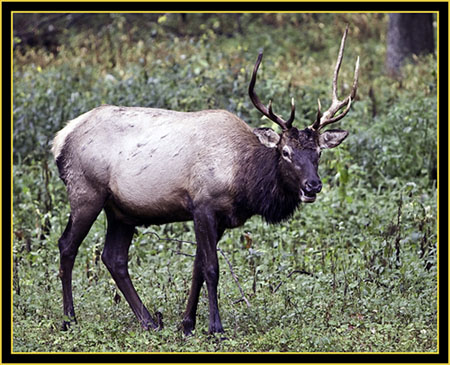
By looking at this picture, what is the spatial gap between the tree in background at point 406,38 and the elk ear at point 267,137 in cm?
805

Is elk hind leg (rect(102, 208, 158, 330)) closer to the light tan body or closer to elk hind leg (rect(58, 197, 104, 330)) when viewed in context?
the light tan body

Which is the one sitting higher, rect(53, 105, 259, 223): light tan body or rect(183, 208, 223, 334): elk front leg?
rect(53, 105, 259, 223): light tan body

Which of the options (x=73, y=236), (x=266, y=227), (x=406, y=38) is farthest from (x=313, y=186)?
(x=406, y=38)

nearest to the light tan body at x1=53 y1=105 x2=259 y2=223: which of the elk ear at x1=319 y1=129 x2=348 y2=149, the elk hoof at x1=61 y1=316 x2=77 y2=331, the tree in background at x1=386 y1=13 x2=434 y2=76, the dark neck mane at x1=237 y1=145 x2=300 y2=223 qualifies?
the dark neck mane at x1=237 y1=145 x2=300 y2=223

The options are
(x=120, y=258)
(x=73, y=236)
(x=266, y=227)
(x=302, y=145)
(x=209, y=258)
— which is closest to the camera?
(x=302, y=145)

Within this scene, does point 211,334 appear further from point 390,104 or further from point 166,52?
point 166,52

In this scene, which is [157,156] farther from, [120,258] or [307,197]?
[307,197]

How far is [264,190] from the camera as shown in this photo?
7.70 metres

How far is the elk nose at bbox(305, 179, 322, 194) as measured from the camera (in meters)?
7.18

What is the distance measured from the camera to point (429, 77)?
14.3m

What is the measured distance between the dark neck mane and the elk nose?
410mm

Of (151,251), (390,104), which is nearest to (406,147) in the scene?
(390,104)

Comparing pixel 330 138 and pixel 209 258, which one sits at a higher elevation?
pixel 330 138

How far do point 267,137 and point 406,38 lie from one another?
851cm
